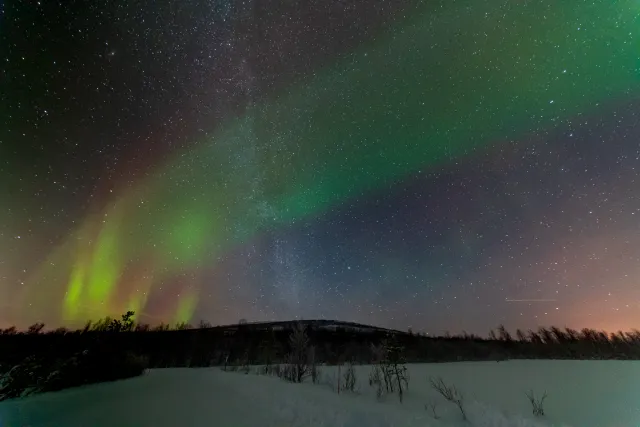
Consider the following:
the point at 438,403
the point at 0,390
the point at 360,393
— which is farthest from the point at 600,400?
the point at 0,390

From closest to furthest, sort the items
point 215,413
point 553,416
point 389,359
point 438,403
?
1. point 215,413
2. point 553,416
3. point 438,403
4. point 389,359

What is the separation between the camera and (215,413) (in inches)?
295

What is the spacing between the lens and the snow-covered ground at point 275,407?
6890 mm

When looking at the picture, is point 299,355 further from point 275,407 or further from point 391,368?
point 275,407

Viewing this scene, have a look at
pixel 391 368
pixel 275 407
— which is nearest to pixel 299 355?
pixel 391 368

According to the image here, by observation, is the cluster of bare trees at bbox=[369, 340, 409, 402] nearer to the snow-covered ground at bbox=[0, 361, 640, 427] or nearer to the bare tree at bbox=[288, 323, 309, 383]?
the snow-covered ground at bbox=[0, 361, 640, 427]

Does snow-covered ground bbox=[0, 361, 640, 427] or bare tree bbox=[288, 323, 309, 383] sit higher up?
bare tree bbox=[288, 323, 309, 383]

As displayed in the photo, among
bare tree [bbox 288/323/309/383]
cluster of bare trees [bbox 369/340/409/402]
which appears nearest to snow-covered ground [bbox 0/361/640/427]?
cluster of bare trees [bbox 369/340/409/402]

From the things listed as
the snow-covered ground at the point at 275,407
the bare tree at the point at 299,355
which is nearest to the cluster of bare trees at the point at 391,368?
the snow-covered ground at the point at 275,407

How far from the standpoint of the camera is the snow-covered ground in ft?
22.6

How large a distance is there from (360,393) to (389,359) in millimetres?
2173

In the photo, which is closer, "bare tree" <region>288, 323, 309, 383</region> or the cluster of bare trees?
the cluster of bare trees

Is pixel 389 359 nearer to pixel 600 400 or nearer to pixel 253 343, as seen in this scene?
pixel 600 400

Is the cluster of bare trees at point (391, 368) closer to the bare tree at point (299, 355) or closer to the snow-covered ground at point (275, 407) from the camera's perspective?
the snow-covered ground at point (275, 407)
